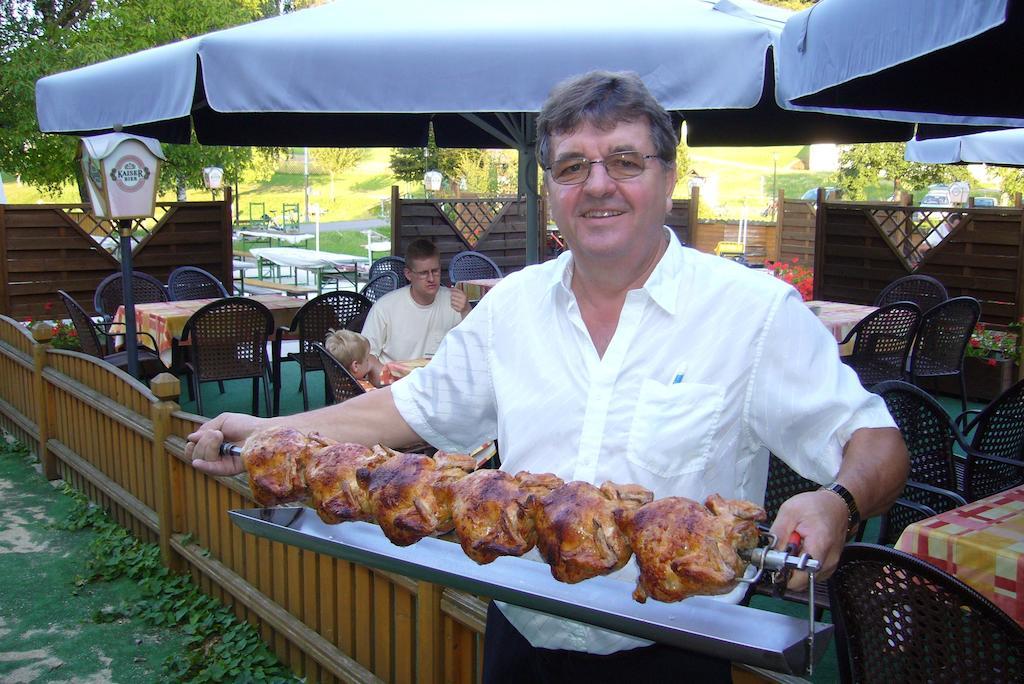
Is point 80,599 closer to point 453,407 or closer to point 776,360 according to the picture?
point 453,407

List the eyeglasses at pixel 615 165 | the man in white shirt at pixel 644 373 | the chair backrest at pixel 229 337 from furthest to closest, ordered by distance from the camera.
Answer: the chair backrest at pixel 229 337
the eyeglasses at pixel 615 165
the man in white shirt at pixel 644 373

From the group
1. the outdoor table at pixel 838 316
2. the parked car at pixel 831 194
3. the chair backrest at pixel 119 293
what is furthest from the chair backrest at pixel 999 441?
the parked car at pixel 831 194

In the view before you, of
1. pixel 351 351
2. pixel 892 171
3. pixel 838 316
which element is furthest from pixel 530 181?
pixel 892 171

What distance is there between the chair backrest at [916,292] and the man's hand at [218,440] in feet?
25.9

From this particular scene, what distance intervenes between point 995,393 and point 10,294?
11829 millimetres

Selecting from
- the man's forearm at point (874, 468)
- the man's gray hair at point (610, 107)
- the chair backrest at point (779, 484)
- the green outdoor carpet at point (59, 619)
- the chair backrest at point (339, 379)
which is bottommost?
the green outdoor carpet at point (59, 619)

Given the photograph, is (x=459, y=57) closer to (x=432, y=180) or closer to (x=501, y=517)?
(x=501, y=517)

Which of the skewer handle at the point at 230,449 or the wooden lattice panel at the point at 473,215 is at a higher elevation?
the wooden lattice panel at the point at 473,215

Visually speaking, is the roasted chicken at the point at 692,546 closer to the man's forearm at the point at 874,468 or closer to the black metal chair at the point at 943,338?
the man's forearm at the point at 874,468

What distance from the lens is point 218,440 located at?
209cm

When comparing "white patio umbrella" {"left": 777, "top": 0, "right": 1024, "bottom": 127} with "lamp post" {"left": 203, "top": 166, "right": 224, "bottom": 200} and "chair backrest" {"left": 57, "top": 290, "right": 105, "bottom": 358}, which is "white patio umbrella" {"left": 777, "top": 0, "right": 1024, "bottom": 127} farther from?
"lamp post" {"left": 203, "top": 166, "right": 224, "bottom": 200}

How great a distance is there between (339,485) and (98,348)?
21.5 ft

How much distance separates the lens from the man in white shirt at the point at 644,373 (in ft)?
5.51

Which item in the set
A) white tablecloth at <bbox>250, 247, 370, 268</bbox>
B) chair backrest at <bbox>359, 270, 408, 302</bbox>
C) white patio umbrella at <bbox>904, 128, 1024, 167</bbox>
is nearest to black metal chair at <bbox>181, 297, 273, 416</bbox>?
chair backrest at <bbox>359, 270, 408, 302</bbox>
